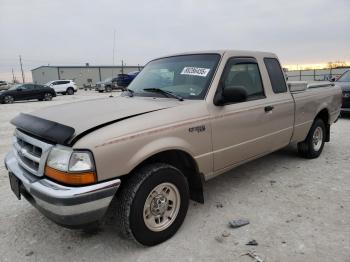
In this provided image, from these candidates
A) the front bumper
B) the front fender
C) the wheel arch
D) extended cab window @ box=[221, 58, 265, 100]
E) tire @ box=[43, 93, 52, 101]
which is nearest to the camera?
the front bumper

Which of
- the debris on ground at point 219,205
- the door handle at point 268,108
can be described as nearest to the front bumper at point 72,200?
the debris on ground at point 219,205

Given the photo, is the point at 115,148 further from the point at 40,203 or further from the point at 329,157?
the point at 329,157

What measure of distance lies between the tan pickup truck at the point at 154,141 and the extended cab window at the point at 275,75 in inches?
0.8

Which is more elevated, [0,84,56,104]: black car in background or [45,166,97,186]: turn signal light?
[45,166,97,186]: turn signal light

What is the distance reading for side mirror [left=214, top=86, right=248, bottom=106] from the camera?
3.33 m

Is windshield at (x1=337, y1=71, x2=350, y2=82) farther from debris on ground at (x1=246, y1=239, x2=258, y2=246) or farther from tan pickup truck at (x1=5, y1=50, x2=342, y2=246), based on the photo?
debris on ground at (x1=246, y1=239, x2=258, y2=246)

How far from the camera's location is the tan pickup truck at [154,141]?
2514 millimetres

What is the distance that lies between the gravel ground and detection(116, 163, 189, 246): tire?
15 cm

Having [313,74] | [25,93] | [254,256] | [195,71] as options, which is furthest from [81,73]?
[254,256]

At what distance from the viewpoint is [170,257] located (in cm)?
287

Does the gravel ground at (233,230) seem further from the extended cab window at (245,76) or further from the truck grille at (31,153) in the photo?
the extended cab window at (245,76)

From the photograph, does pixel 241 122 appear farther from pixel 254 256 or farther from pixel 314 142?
pixel 314 142

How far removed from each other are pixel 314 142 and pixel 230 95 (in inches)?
122

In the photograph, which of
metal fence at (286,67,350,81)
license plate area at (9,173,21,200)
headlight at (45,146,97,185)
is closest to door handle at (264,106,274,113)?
headlight at (45,146,97,185)
